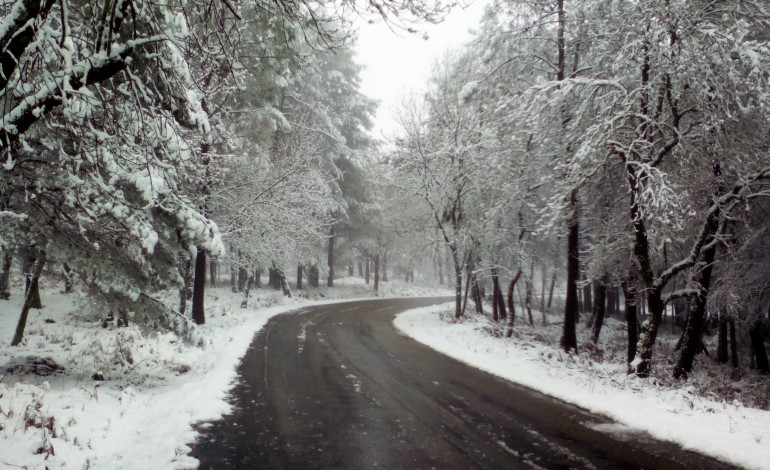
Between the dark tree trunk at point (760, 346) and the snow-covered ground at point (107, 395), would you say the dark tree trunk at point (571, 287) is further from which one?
the snow-covered ground at point (107, 395)

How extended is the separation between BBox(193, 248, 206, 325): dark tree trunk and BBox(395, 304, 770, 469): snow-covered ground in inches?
330

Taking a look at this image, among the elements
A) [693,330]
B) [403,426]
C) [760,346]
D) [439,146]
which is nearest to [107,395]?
[403,426]

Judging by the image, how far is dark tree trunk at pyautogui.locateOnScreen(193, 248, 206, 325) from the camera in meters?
17.5

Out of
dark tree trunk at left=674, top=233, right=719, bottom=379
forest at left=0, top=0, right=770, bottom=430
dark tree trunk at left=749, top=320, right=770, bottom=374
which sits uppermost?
forest at left=0, top=0, right=770, bottom=430

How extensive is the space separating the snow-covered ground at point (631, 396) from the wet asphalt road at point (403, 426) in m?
0.39

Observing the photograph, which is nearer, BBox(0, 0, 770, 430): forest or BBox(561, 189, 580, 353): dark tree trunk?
BBox(0, 0, 770, 430): forest

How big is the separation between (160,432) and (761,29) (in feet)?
44.2

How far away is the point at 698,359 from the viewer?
2058 cm

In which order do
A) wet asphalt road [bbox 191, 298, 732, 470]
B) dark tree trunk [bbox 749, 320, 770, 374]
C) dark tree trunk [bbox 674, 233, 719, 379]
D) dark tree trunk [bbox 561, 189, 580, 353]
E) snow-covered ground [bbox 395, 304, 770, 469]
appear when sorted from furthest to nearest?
1. dark tree trunk [bbox 749, 320, 770, 374]
2. dark tree trunk [bbox 561, 189, 580, 353]
3. dark tree trunk [bbox 674, 233, 719, 379]
4. snow-covered ground [bbox 395, 304, 770, 469]
5. wet asphalt road [bbox 191, 298, 732, 470]

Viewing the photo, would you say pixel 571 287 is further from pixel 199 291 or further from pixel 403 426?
pixel 199 291

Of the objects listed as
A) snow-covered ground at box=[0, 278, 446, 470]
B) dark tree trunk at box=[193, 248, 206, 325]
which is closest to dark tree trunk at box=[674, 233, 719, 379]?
snow-covered ground at box=[0, 278, 446, 470]

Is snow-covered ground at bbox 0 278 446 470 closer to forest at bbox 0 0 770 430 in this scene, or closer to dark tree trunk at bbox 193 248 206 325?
forest at bbox 0 0 770 430

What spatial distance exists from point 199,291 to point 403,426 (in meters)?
13.4

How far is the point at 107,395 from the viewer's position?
7703 mm
